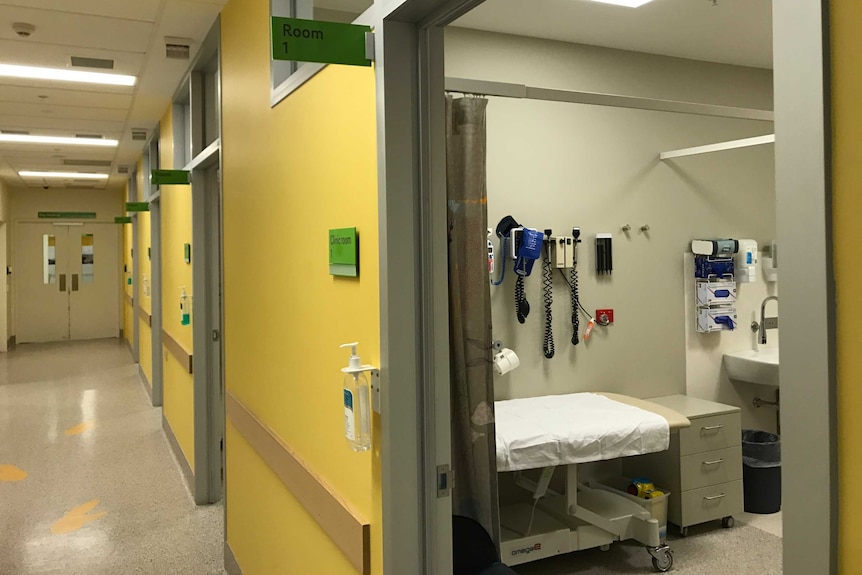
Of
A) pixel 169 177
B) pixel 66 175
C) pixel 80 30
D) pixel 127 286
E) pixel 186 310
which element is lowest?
pixel 186 310

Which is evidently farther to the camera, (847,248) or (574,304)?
(574,304)

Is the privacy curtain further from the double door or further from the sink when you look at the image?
the double door

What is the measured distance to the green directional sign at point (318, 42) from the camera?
5.65 ft

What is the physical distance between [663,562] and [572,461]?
759mm

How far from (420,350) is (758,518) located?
352 cm

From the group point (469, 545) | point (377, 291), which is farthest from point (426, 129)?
point (469, 545)

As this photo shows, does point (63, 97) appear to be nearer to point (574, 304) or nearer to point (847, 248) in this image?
point (574, 304)

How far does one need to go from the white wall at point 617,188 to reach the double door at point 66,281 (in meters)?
12.0

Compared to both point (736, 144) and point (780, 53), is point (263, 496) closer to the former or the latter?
point (780, 53)

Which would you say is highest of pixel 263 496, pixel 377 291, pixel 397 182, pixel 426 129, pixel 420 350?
pixel 426 129

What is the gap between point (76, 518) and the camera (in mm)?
→ 4613

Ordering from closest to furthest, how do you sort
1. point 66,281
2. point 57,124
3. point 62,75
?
1. point 62,75
2. point 57,124
3. point 66,281

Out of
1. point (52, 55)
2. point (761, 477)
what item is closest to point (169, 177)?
point (52, 55)

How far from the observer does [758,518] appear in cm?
435
